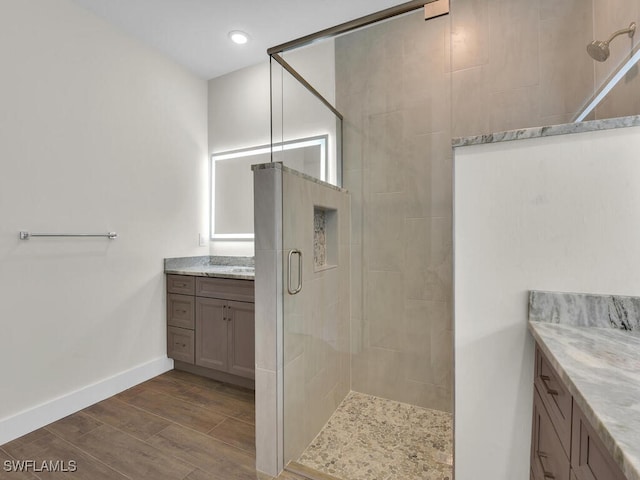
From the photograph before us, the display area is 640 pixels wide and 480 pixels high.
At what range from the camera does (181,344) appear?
2.65m

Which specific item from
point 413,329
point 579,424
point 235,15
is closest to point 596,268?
point 579,424

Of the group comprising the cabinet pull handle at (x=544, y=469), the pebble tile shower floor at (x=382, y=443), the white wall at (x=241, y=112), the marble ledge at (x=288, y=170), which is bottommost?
the pebble tile shower floor at (x=382, y=443)

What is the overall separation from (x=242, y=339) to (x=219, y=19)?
2.41 metres

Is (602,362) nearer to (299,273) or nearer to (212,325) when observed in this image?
(299,273)

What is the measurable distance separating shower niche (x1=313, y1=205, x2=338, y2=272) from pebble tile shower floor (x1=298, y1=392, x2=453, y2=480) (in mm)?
995

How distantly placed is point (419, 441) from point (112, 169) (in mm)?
2784

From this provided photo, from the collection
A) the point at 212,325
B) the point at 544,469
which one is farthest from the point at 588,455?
the point at 212,325

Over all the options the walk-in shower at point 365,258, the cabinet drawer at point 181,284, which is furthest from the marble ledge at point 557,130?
the cabinet drawer at point 181,284

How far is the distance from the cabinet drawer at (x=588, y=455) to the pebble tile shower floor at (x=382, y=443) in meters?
1.06

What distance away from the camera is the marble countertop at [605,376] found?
18.7 inches

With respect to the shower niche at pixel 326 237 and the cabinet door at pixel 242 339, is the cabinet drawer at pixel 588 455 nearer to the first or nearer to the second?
the shower niche at pixel 326 237

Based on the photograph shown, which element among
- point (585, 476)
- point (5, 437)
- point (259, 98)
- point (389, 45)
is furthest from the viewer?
point (259, 98)

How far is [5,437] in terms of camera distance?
1729 millimetres

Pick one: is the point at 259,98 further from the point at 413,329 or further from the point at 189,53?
the point at 413,329
